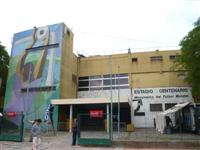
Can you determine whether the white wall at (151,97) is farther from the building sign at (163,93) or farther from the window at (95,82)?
the window at (95,82)

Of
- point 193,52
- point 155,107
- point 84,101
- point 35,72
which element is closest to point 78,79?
point 35,72

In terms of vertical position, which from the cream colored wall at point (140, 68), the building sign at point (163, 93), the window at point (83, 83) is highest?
the cream colored wall at point (140, 68)

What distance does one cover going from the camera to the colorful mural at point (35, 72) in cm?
3022

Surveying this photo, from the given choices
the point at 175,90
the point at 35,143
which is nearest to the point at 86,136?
the point at 35,143

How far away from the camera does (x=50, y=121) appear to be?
2736cm

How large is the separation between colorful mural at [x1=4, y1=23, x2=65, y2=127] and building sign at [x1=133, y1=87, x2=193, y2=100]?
33.9ft

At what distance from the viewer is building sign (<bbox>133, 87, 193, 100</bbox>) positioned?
3209cm

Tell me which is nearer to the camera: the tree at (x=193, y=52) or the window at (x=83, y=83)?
the tree at (x=193, y=52)

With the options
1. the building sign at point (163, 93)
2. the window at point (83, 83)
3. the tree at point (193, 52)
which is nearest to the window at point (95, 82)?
the window at point (83, 83)

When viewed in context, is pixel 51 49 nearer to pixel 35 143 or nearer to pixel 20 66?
pixel 20 66

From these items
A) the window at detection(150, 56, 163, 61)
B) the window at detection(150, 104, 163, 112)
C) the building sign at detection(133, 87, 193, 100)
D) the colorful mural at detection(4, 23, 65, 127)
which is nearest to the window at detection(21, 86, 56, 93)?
the colorful mural at detection(4, 23, 65, 127)

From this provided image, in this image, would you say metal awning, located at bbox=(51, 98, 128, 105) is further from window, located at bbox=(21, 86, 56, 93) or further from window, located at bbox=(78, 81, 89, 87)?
window, located at bbox=(78, 81, 89, 87)

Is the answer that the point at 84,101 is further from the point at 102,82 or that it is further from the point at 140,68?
the point at 140,68

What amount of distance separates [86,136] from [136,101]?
1741 centimetres
